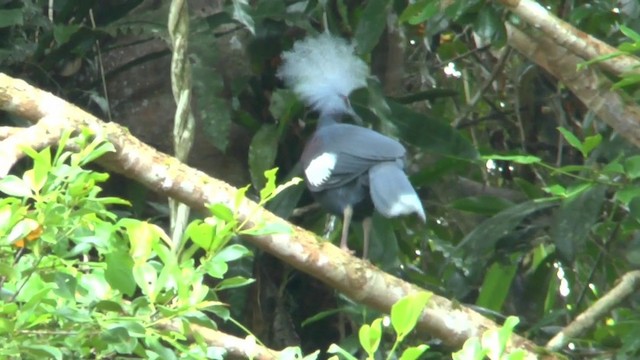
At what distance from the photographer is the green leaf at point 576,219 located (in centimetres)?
334

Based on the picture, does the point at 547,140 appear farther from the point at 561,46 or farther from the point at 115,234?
the point at 115,234

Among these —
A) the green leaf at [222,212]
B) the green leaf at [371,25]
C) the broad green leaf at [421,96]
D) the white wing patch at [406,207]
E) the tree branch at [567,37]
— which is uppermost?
the green leaf at [222,212]

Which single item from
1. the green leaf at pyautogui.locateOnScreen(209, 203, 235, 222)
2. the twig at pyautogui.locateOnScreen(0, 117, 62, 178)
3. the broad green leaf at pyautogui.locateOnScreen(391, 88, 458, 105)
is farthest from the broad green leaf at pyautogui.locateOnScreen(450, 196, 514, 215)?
the green leaf at pyautogui.locateOnScreen(209, 203, 235, 222)

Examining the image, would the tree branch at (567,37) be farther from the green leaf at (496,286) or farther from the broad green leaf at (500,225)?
the green leaf at (496,286)

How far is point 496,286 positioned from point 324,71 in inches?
32.5

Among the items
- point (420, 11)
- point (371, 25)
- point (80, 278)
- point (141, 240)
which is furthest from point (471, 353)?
point (371, 25)

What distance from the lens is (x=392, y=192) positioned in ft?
11.4

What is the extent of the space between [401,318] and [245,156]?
7.26 feet

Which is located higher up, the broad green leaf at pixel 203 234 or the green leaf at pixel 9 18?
the broad green leaf at pixel 203 234

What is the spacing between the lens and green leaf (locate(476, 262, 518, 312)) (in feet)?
12.7

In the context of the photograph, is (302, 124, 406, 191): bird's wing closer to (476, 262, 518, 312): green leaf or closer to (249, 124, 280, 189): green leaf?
(249, 124, 280, 189): green leaf

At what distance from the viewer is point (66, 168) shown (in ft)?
6.49

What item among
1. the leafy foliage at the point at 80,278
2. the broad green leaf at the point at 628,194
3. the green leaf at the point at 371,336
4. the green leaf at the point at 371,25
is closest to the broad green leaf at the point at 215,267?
the leafy foliage at the point at 80,278

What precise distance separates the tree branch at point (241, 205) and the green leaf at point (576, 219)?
2.02ft
